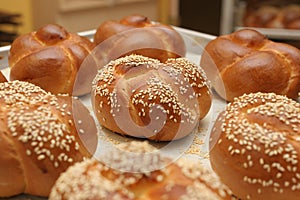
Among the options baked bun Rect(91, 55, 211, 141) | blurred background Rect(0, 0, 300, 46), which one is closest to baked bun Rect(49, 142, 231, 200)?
baked bun Rect(91, 55, 211, 141)

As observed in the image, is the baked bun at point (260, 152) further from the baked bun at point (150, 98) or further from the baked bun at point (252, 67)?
the baked bun at point (252, 67)

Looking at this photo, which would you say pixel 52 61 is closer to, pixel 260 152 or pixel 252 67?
pixel 252 67

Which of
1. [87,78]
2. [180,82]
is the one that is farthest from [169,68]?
[87,78]

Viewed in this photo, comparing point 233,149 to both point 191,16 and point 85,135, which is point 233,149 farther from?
point 191,16

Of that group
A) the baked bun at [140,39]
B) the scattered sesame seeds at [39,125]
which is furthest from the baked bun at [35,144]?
the baked bun at [140,39]

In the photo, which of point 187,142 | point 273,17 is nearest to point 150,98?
point 187,142

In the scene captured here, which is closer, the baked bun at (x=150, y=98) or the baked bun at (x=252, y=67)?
the baked bun at (x=150, y=98)

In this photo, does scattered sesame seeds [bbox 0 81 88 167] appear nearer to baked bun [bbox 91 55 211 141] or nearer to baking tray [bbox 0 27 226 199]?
baking tray [bbox 0 27 226 199]
